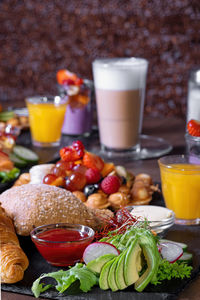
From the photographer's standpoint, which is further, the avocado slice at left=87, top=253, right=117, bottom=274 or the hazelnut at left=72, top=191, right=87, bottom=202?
the hazelnut at left=72, top=191, right=87, bottom=202

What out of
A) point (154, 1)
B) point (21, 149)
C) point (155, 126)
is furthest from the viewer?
point (154, 1)

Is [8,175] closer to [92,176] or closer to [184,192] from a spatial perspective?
[92,176]

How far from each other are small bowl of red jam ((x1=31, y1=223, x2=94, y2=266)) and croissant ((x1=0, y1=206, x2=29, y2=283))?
55mm

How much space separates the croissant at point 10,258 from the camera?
127cm

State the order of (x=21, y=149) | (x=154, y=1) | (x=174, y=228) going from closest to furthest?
(x=174, y=228) → (x=21, y=149) → (x=154, y=1)

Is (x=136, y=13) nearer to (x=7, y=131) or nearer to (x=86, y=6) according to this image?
(x=86, y=6)

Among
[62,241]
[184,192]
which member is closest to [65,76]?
[184,192]

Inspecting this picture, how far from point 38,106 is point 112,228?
1.40 meters

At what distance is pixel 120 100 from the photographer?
2.49 metres

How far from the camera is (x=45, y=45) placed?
4316 millimetres

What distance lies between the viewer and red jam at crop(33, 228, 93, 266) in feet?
4.34

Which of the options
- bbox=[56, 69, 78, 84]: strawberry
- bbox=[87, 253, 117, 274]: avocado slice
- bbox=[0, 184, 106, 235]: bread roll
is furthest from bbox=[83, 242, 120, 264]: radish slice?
bbox=[56, 69, 78, 84]: strawberry

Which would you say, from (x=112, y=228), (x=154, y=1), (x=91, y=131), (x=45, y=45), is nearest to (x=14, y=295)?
(x=112, y=228)

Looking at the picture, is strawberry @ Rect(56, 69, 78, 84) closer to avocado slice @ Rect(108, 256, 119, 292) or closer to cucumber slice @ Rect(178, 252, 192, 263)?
cucumber slice @ Rect(178, 252, 192, 263)
